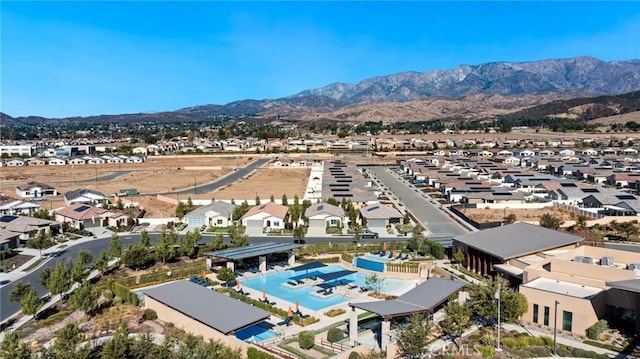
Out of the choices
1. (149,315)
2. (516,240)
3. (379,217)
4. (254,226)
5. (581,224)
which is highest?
(516,240)

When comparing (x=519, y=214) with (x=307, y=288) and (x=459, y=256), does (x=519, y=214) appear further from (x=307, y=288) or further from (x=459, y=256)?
(x=307, y=288)

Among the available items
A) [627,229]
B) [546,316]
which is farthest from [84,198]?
[627,229]

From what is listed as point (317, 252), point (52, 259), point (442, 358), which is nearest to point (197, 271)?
point (317, 252)

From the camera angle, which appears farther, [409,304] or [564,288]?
[564,288]

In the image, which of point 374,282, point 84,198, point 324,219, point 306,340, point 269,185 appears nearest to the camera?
point 306,340

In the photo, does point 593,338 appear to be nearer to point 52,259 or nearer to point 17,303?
point 17,303

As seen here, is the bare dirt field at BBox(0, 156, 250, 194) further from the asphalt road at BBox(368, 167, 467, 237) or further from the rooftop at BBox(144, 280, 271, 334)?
the rooftop at BBox(144, 280, 271, 334)
